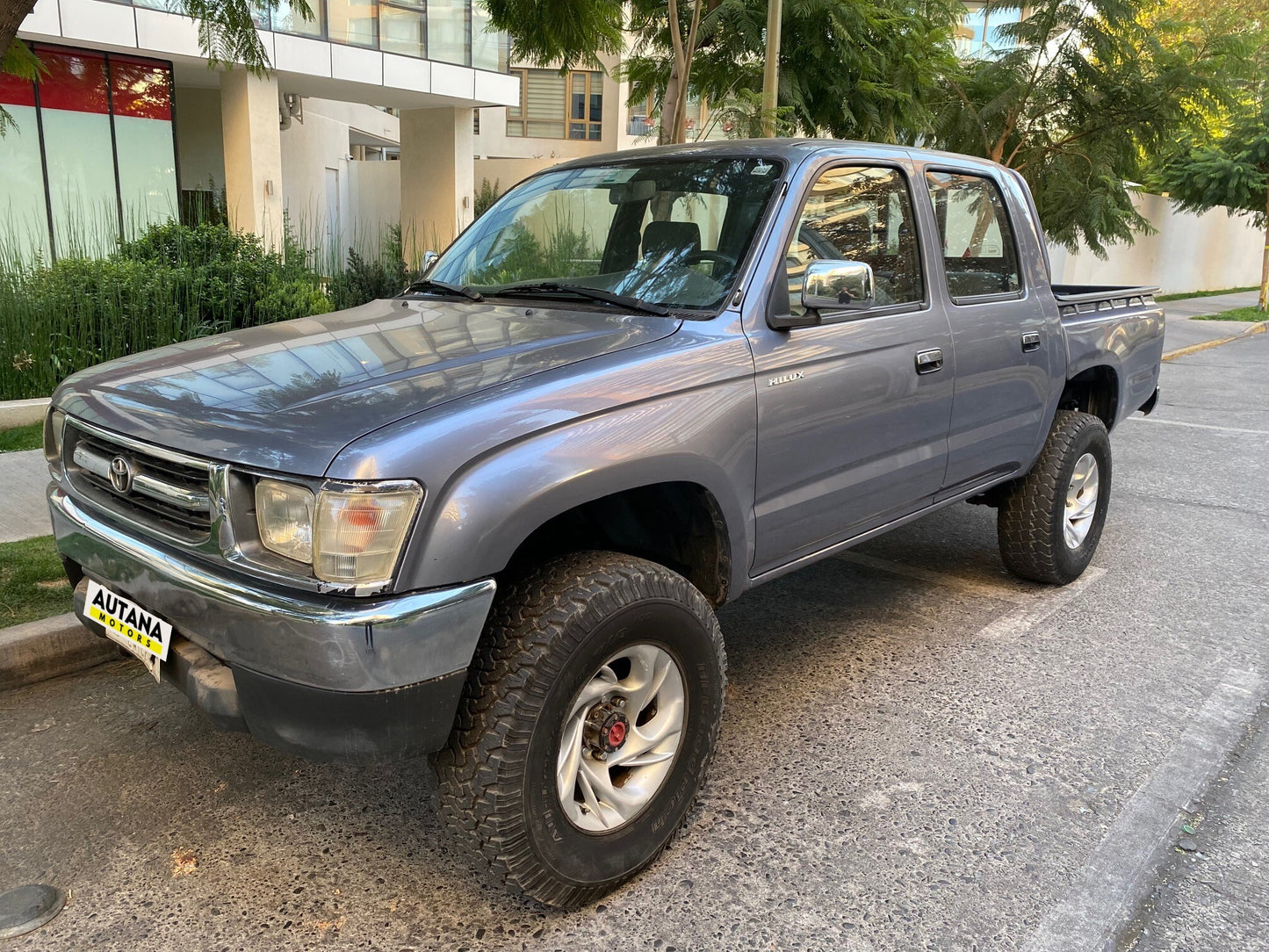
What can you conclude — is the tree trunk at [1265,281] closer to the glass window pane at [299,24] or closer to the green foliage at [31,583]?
the glass window pane at [299,24]

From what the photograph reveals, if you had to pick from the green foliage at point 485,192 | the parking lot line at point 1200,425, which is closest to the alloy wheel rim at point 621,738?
the parking lot line at point 1200,425

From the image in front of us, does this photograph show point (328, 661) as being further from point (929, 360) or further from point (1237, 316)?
point (1237, 316)

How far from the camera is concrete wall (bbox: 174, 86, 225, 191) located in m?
18.1

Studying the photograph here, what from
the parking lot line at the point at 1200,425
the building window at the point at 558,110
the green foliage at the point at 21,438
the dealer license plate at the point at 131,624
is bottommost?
the parking lot line at the point at 1200,425

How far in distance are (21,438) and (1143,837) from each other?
6.67 metres

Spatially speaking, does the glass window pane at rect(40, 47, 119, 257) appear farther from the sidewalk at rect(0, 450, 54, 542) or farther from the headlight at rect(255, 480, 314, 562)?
the headlight at rect(255, 480, 314, 562)

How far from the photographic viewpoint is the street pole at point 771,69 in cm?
737

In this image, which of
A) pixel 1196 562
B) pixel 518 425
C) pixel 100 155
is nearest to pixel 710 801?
pixel 518 425

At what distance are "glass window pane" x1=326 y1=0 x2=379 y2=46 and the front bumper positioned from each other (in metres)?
15.6

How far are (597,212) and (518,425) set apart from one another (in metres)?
1.61

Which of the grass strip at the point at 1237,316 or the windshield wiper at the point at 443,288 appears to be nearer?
the windshield wiper at the point at 443,288

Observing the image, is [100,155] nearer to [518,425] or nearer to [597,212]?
[597,212]

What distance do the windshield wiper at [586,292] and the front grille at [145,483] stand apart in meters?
1.34

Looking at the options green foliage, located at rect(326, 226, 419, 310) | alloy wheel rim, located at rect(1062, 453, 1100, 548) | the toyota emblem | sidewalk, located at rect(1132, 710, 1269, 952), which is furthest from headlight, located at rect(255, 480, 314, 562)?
green foliage, located at rect(326, 226, 419, 310)
